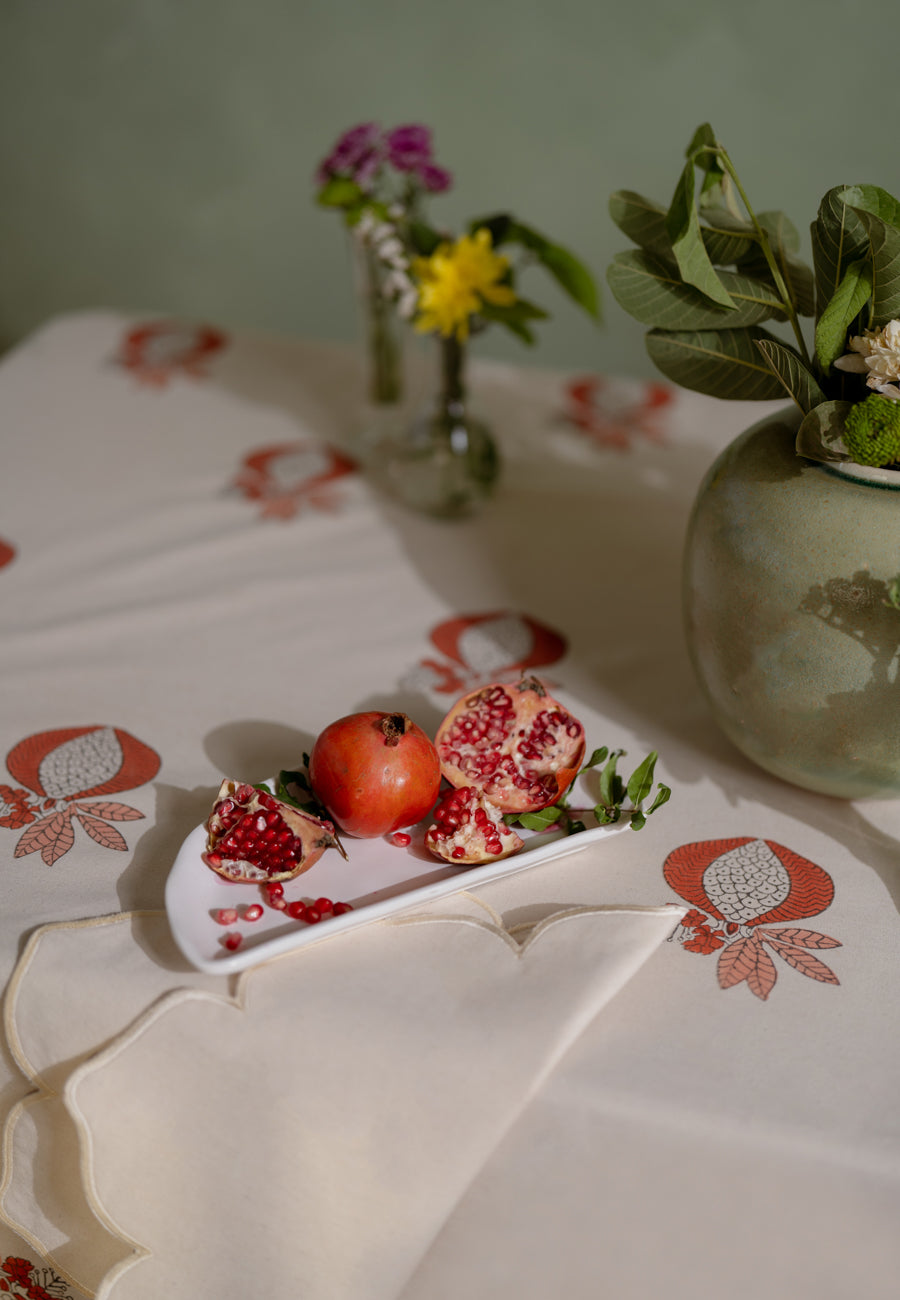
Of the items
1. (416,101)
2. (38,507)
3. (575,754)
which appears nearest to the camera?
(575,754)

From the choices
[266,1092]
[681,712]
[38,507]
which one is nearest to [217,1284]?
[266,1092]

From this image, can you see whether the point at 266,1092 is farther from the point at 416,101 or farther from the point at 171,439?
the point at 416,101

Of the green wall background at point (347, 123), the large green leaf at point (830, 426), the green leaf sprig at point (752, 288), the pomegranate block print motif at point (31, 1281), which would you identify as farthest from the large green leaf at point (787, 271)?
the green wall background at point (347, 123)

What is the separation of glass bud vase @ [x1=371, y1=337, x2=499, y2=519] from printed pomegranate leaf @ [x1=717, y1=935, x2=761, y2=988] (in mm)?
600

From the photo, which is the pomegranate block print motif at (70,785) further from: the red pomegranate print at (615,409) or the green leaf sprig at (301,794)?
the red pomegranate print at (615,409)

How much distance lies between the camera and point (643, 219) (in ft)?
2.29

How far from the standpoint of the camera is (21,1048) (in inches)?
23.4

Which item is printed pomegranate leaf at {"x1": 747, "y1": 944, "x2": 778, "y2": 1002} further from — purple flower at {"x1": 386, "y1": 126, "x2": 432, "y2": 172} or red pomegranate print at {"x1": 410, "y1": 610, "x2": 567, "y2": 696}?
purple flower at {"x1": 386, "y1": 126, "x2": 432, "y2": 172}

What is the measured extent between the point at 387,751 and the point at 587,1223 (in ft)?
0.91

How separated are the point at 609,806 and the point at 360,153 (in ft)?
2.41

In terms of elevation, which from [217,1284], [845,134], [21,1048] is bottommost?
[217,1284]

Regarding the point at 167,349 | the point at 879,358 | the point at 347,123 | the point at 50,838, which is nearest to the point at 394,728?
the point at 50,838

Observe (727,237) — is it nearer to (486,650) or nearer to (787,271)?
(787,271)

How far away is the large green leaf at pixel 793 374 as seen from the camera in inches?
25.5
